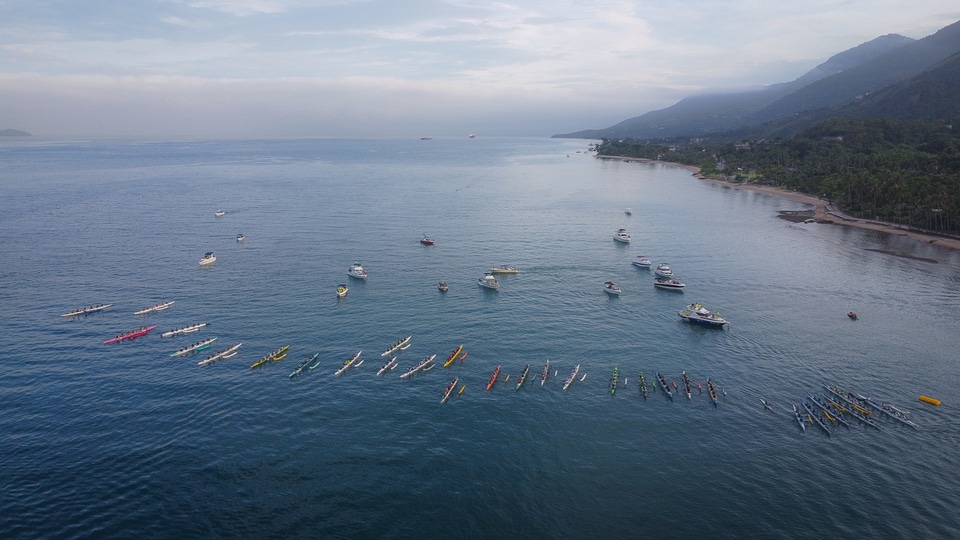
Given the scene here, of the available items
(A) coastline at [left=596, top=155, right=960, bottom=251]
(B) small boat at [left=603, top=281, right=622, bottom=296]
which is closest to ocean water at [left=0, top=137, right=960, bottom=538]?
(B) small boat at [left=603, top=281, right=622, bottom=296]

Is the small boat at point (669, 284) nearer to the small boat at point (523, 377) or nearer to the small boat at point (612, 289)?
the small boat at point (612, 289)

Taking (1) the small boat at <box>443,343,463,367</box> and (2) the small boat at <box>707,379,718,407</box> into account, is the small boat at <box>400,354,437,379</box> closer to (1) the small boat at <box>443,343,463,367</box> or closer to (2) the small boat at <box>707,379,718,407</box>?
(1) the small boat at <box>443,343,463,367</box>

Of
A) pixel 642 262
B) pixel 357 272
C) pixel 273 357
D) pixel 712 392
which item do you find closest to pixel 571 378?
pixel 712 392

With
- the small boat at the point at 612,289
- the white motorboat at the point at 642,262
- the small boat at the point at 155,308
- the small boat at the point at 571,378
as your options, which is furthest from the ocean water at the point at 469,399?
the white motorboat at the point at 642,262

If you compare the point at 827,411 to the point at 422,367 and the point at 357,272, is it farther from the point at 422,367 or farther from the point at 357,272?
the point at 357,272

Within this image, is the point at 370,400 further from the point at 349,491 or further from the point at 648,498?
the point at 648,498
